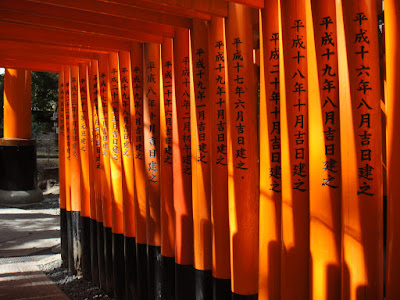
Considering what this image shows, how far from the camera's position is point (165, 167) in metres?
3.98

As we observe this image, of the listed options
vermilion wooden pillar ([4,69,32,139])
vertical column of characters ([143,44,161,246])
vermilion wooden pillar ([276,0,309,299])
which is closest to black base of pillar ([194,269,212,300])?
vertical column of characters ([143,44,161,246])

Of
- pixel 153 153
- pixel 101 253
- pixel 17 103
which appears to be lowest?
pixel 101 253

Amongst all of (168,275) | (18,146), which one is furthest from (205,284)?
(18,146)

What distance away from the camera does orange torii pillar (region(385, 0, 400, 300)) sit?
223 cm

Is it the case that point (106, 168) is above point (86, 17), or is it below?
below

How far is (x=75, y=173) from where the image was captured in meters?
5.97

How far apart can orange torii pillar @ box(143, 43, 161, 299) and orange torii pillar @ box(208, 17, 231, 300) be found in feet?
3.37

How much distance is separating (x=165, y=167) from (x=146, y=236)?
0.93 metres

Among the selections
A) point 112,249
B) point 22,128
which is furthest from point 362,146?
point 22,128

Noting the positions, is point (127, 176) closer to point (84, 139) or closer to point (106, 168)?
point (106, 168)

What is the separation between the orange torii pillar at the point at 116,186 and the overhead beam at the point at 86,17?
106 cm

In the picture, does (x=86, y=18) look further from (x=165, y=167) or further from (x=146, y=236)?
(x=146, y=236)

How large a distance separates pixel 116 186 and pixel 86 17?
213cm

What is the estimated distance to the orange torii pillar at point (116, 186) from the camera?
4.87m
